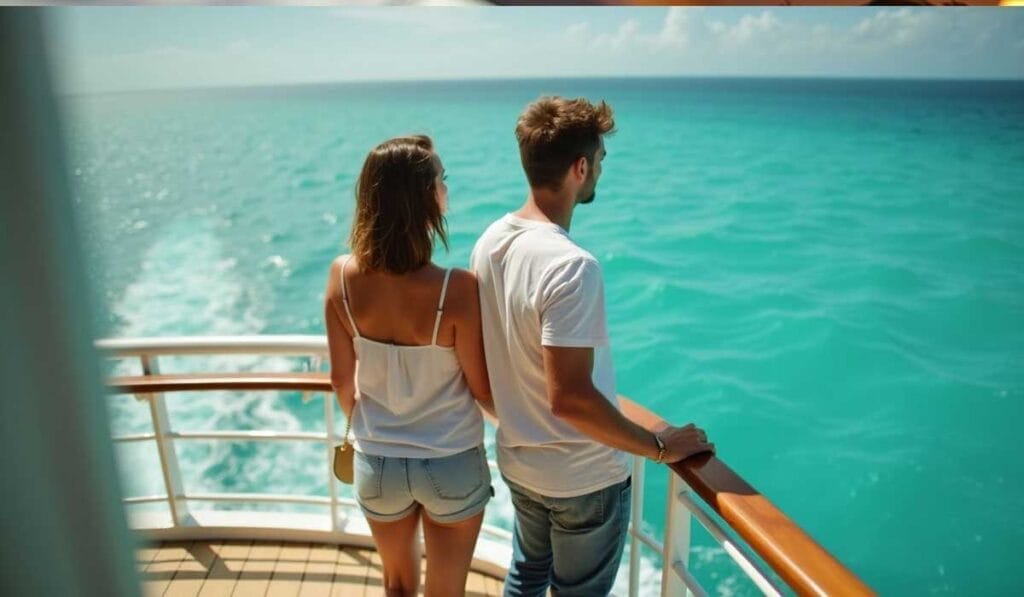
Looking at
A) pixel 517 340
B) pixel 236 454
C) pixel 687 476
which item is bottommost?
pixel 236 454

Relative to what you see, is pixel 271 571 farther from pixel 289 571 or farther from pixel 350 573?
pixel 350 573

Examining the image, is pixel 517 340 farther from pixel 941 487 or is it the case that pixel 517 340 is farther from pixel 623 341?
pixel 623 341

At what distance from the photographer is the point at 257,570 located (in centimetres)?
211

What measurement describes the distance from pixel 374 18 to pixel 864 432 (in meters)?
28.9

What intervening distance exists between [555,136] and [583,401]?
0.39 m

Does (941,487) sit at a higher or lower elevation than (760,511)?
lower

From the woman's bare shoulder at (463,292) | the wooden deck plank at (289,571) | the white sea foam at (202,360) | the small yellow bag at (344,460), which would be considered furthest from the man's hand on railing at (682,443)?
the wooden deck plank at (289,571)

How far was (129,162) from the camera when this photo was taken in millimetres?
23297

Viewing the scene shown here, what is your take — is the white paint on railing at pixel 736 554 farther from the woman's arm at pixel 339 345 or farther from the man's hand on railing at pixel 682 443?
the woman's arm at pixel 339 345

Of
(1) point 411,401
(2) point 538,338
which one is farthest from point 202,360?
(2) point 538,338

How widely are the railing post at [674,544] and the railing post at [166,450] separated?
1.39m

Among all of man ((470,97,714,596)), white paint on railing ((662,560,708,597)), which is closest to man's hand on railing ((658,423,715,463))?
man ((470,97,714,596))

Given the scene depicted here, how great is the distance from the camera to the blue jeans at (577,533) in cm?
126

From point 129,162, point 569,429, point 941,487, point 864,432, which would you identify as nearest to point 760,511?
point 569,429
